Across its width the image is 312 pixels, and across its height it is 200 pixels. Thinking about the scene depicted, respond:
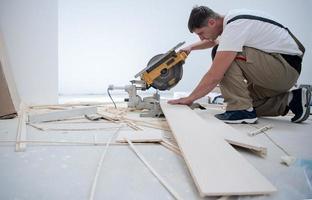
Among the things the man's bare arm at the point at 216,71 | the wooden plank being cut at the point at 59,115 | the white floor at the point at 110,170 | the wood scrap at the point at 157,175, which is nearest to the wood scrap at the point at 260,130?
the white floor at the point at 110,170

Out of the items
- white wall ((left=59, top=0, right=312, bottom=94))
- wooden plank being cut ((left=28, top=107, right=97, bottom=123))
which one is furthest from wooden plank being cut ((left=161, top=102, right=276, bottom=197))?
white wall ((left=59, top=0, right=312, bottom=94))

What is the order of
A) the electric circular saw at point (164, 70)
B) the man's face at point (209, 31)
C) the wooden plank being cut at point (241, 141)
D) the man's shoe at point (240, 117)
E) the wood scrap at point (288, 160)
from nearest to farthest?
the wood scrap at point (288, 160)
the wooden plank being cut at point (241, 141)
the man's shoe at point (240, 117)
the man's face at point (209, 31)
the electric circular saw at point (164, 70)

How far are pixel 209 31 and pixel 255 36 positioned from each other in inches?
13.9

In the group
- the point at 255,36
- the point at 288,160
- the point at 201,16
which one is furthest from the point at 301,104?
the point at 288,160

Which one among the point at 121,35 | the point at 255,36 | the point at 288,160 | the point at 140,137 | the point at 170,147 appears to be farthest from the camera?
the point at 121,35

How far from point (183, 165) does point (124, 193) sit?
0.32m

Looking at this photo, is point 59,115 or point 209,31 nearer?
point 59,115

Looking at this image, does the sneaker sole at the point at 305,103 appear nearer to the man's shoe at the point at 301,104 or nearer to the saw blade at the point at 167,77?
the man's shoe at the point at 301,104

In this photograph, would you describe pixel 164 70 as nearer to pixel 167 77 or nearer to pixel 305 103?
pixel 167 77

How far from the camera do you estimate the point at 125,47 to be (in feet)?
13.4

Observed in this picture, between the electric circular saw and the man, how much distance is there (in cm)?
30

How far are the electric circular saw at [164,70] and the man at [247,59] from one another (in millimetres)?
303

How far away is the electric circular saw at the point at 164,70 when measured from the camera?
7.72 ft

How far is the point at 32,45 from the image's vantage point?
9.69ft
